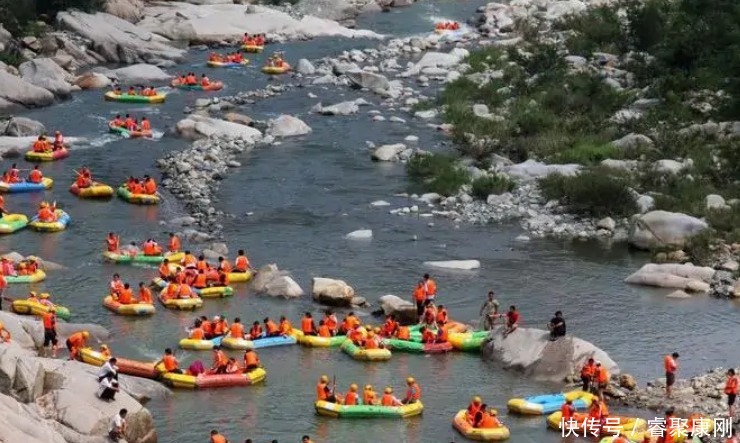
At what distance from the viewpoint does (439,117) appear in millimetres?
60156

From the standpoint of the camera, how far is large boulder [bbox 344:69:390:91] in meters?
65.8

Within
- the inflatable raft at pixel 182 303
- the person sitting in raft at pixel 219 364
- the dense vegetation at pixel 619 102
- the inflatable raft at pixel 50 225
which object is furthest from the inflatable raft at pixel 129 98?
the person sitting in raft at pixel 219 364

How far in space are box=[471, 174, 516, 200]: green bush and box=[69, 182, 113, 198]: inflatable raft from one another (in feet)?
44.6

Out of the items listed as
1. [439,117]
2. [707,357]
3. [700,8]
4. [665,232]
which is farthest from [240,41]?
[707,357]

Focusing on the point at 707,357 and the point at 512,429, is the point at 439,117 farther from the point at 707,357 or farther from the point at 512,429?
the point at 512,429

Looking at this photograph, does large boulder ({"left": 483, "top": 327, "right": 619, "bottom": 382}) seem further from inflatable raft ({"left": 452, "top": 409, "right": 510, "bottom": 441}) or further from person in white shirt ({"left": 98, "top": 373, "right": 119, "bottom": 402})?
person in white shirt ({"left": 98, "top": 373, "right": 119, "bottom": 402})

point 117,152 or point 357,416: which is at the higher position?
point 117,152

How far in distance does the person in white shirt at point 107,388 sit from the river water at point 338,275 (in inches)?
76.0

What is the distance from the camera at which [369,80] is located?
217ft

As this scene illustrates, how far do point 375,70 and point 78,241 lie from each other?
30871 mm

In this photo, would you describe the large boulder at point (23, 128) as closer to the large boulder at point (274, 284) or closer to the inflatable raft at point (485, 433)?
the large boulder at point (274, 284)

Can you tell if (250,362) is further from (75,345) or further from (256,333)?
(75,345)

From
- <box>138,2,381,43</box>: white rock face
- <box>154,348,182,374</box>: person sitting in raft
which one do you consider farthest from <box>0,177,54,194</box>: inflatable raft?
<box>138,2,381,43</box>: white rock face

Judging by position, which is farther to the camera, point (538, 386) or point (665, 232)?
point (665, 232)
